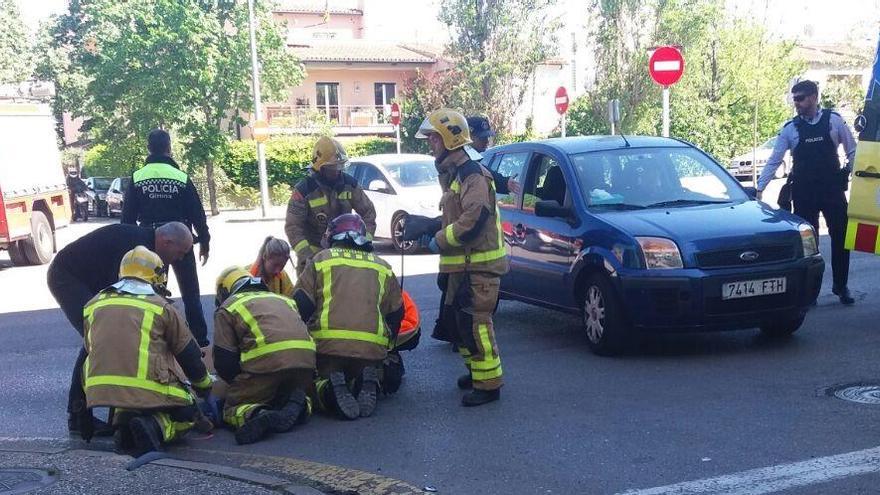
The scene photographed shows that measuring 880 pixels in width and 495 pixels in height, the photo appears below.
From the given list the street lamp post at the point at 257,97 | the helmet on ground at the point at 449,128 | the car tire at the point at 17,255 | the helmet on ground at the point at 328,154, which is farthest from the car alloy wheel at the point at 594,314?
the street lamp post at the point at 257,97

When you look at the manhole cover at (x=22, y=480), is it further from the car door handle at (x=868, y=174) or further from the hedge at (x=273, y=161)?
the hedge at (x=273, y=161)

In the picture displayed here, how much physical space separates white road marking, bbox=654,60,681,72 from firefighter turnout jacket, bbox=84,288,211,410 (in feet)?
37.1

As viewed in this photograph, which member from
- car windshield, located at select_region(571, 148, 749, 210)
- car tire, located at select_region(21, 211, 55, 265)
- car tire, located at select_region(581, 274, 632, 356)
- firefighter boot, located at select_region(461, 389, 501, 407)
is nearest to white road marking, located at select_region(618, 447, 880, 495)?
firefighter boot, located at select_region(461, 389, 501, 407)

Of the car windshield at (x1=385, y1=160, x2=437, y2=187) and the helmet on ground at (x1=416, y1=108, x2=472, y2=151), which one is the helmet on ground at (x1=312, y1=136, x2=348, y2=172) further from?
the car windshield at (x1=385, y1=160, x2=437, y2=187)

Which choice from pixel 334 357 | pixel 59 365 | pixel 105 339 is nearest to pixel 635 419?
pixel 334 357

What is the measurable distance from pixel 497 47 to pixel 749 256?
2711 centimetres

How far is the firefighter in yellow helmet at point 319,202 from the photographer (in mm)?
8078

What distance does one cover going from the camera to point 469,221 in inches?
264

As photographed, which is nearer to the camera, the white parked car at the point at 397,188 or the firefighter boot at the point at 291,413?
the firefighter boot at the point at 291,413

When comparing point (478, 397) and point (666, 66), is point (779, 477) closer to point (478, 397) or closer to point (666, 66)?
point (478, 397)

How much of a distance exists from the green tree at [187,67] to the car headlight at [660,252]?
26472 millimetres

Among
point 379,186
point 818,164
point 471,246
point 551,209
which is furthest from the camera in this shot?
point 379,186

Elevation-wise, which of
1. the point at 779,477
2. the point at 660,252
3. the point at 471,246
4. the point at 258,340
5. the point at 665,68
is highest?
the point at 665,68

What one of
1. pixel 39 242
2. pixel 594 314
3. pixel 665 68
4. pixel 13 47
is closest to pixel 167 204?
pixel 594 314
